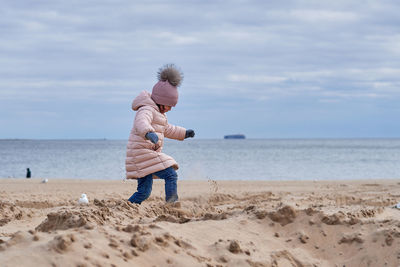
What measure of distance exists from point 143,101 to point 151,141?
0.67 meters

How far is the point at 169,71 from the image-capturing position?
19.2ft

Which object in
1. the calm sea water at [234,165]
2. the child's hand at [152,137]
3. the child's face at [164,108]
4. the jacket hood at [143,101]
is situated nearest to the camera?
the child's hand at [152,137]

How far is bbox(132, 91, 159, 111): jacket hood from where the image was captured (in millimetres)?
5812

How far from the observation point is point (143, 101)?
229 inches

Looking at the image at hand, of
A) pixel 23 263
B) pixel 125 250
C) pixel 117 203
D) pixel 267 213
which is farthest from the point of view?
pixel 117 203

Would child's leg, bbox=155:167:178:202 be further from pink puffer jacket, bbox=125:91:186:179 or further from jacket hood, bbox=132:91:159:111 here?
jacket hood, bbox=132:91:159:111

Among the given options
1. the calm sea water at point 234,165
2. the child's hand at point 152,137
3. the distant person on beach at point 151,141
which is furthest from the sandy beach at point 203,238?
the calm sea water at point 234,165

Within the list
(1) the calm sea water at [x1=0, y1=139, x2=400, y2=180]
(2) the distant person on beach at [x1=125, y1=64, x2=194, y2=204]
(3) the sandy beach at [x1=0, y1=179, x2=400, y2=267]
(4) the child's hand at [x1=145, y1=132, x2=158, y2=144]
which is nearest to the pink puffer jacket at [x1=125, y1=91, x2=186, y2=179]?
Answer: (2) the distant person on beach at [x1=125, y1=64, x2=194, y2=204]

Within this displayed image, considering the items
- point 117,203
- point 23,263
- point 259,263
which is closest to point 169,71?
point 117,203

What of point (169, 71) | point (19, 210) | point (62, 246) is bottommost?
point (19, 210)

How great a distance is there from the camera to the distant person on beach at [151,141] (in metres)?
5.59

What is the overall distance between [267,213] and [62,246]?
199 centimetres

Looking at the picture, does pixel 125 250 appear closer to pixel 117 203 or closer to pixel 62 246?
pixel 62 246

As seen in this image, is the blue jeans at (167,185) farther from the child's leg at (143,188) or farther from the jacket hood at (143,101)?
the jacket hood at (143,101)
